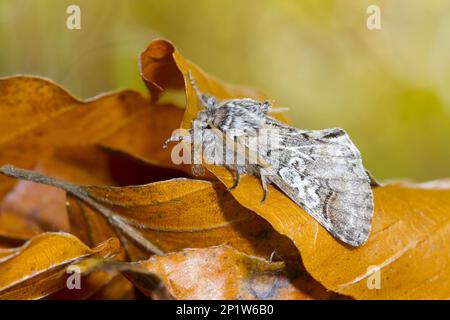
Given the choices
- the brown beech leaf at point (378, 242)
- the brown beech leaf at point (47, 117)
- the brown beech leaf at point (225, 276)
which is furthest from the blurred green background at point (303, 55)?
the brown beech leaf at point (225, 276)

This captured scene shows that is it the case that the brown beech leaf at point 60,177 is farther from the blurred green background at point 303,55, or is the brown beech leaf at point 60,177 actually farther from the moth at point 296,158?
the blurred green background at point 303,55

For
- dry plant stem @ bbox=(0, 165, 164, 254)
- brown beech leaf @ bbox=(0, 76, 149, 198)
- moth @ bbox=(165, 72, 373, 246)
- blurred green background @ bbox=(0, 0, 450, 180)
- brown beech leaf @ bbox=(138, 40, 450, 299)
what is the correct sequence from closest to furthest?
brown beech leaf @ bbox=(138, 40, 450, 299), moth @ bbox=(165, 72, 373, 246), dry plant stem @ bbox=(0, 165, 164, 254), brown beech leaf @ bbox=(0, 76, 149, 198), blurred green background @ bbox=(0, 0, 450, 180)

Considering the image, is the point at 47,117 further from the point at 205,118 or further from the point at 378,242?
the point at 378,242

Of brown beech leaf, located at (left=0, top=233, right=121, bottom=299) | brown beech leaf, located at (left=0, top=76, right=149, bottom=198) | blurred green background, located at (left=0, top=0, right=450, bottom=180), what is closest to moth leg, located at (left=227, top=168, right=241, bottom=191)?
brown beech leaf, located at (left=0, top=233, right=121, bottom=299)

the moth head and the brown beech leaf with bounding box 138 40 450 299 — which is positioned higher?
the moth head

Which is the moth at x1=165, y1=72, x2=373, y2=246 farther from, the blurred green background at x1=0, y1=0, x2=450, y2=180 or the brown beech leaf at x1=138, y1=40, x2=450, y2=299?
the blurred green background at x1=0, y1=0, x2=450, y2=180

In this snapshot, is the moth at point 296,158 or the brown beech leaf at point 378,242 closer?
the brown beech leaf at point 378,242
